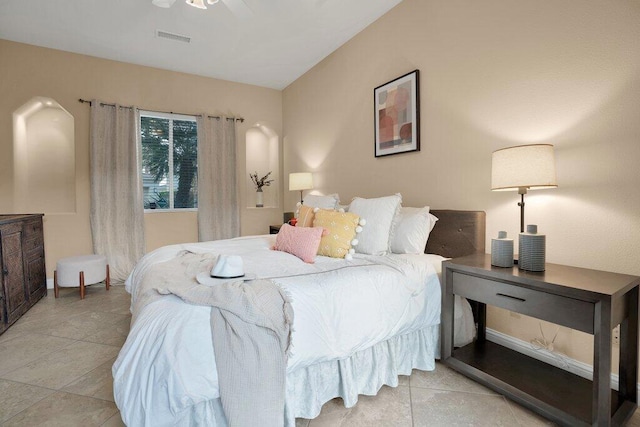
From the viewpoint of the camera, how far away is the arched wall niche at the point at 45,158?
3.83 metres

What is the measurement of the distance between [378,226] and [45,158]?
14.2 feet

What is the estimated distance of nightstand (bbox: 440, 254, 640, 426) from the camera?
51.4 inches

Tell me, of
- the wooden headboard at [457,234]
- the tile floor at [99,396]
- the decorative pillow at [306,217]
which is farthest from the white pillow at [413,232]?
the tile floor at [99,396]

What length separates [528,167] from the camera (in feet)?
5.54

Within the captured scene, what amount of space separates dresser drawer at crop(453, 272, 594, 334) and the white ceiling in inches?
102

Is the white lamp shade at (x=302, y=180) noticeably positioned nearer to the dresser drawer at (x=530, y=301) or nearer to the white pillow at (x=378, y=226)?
the white pillow at (x=378, y=226)

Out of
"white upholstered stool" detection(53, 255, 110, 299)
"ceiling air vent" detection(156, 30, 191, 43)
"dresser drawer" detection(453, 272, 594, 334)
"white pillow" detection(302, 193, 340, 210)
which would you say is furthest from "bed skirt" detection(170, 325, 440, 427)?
"ceiling air vent" detection(156, 30, 191, 43)

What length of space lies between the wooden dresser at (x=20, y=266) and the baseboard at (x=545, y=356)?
12.5ft

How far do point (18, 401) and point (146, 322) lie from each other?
1.20m

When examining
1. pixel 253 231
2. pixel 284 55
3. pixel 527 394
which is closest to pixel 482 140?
pixel 527 394

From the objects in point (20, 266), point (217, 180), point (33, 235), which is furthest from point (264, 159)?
point (20, 266)

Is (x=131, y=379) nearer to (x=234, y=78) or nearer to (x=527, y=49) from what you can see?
(x=527, y=49)

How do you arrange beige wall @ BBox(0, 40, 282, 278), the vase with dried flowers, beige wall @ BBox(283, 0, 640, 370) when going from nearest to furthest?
1. beige wall @ BBox(283, 0, 640, 370)
2. beige wall @ BBox(0, 40, 282, 278)
3. the vase with dried flowers

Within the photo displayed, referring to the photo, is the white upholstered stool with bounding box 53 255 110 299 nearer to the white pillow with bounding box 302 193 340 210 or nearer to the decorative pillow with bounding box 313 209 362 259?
the white pillow with bounding box 302 193 340 210
